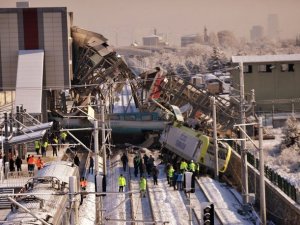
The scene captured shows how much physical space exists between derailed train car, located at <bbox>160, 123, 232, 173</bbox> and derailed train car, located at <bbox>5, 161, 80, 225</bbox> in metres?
12.0

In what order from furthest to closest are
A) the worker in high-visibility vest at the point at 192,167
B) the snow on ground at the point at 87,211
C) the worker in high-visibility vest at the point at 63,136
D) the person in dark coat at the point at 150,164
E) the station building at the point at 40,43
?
the station building at the point at 40,43, the worker in high-visibility vest at the point at 63,136, the person in dark coat at the point at 150,164, the worker in high-visibility vest at the point at 192,167, the snow on ground at the point at 87,211

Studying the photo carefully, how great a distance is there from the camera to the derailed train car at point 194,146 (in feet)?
115

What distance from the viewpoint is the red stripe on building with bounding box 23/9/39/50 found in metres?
46.5

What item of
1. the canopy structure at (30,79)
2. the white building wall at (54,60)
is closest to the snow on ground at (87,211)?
the canopy structure at (30,79)

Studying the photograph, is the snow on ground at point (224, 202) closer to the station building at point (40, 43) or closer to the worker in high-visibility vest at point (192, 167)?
the worker in high-visibility vest at point (192, 167)

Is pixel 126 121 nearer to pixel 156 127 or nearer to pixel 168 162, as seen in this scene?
pixel 156 127

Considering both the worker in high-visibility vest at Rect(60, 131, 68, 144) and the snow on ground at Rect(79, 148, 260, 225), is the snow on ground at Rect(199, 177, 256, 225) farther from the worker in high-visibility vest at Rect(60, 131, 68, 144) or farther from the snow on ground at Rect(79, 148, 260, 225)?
the worker in high-visibility vest at Rect(60, 131, 68, 144)

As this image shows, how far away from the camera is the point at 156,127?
151 ft

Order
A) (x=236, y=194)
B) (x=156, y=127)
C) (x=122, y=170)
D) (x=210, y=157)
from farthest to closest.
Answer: (x=156, y=127) → (x=122, y=170) → (x=210, y=157) → (x=236, y=194)

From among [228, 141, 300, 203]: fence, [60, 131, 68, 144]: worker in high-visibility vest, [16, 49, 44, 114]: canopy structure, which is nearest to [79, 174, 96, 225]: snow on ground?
[228, 141, 300, 203]: fence

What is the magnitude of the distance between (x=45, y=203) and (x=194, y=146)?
1828cm

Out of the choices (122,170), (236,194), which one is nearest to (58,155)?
(122,170)

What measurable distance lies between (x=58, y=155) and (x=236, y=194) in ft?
38.1

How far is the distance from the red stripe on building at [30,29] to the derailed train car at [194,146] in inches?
464
